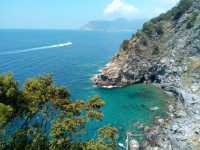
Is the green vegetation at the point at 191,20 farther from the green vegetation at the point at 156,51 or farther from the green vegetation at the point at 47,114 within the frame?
the green vegetation at the point at 47,114

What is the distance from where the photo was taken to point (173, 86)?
89500 millimetres

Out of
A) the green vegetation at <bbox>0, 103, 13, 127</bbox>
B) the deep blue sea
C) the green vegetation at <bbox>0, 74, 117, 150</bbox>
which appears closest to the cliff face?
the deep blue sea

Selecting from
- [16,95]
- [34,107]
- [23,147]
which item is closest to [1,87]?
[16,95]

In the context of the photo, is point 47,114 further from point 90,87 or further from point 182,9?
point 182,9

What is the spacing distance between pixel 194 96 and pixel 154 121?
46.7 ft

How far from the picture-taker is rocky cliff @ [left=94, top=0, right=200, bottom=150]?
259ft

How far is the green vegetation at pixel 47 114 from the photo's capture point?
86.0 ft

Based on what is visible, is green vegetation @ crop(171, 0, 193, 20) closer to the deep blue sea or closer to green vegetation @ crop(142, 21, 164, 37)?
green vegetation @ crop(142, 21, 164, 37)

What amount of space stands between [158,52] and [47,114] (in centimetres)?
8466

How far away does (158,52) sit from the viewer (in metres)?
109

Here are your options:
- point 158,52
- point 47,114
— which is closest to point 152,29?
point 158,52

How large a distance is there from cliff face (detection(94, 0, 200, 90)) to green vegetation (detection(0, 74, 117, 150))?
68.8 metres

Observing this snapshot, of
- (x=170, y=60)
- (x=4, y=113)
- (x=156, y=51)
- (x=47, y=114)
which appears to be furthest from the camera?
(x=156, y=51)

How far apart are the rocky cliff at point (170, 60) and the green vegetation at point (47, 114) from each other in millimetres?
40066
